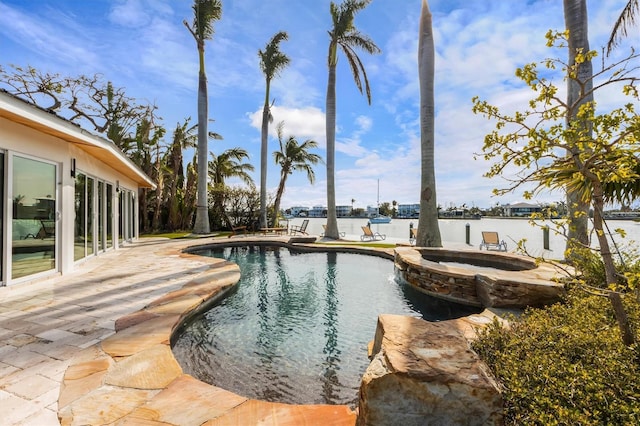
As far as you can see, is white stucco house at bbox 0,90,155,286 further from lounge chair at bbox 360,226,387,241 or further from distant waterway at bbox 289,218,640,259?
lounge chair at bbox 360,226,387,241

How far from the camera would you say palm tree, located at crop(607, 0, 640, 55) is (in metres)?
7.65

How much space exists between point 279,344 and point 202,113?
1569cm

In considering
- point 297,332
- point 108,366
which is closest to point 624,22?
point 297,332

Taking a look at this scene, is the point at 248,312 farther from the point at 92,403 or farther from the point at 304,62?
the point at 304,62

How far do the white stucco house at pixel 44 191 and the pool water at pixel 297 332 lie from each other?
3.97 m

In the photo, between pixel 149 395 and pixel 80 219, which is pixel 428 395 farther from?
pixel 80 219

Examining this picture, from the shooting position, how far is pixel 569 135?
6.62 ft

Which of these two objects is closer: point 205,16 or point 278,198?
point 205,16

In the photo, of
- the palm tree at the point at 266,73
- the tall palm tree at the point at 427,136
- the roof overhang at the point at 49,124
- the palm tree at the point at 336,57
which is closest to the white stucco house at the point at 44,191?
the roof overhang at the point at 49,124

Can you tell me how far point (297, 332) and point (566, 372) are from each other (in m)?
3.26

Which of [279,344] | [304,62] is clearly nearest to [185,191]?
[304,62]

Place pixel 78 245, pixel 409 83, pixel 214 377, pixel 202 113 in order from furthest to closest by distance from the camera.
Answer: pixel 202 113, pixel 409 83, pixel 78 245, pixel 214 377

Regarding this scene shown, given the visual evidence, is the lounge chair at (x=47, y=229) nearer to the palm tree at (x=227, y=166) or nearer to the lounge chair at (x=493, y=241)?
the lounge chair at (x=493, y=241)

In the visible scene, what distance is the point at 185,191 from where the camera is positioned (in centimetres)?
2059
